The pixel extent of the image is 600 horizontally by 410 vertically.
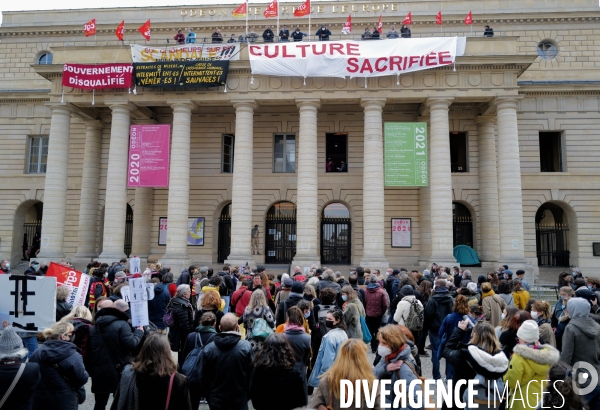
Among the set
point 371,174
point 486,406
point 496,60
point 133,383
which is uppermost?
point 496,60

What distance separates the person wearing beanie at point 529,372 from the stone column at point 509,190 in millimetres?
18039

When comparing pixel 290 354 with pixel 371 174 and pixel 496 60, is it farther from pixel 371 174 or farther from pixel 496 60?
pixel 496 60

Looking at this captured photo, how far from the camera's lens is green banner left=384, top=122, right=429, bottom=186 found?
2216 centimetres

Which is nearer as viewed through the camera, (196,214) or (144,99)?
(144,99)

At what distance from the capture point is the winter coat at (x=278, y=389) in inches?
171

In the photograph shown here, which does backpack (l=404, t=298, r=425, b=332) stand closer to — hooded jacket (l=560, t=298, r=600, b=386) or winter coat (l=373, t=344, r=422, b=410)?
hooded jacket (l=560, t=298, r=600, b=386)

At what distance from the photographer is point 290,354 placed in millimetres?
4512

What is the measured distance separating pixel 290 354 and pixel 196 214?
23802 mm

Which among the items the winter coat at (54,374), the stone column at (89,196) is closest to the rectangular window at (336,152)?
the stone column at (89,196)

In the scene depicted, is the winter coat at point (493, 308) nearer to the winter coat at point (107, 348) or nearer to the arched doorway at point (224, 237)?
the winter coat at point (107, 348)

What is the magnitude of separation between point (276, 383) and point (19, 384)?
8.17 feet

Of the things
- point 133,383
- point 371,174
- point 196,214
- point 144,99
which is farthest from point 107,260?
point 133,383

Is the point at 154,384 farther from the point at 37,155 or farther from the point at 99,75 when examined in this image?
the point at 37,155

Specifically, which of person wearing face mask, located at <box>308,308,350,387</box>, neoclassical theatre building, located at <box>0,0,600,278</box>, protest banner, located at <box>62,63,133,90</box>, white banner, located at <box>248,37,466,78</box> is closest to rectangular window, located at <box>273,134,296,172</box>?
neoclassical theatre building, located at <box>0,0,600,278</box>
